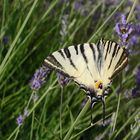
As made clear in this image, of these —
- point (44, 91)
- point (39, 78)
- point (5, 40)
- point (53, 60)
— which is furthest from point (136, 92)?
point (5, 40)

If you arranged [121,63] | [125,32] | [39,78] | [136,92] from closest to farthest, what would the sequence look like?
1. [121,63]
2. [125,32]
3. [39,78]
4. [136,92]

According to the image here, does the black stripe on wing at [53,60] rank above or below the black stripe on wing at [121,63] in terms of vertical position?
above

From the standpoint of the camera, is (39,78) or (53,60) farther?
(39,78)

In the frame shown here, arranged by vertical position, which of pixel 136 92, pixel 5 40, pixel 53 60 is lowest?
pixel 136 92

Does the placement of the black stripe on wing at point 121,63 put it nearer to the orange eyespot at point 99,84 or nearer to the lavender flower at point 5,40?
the orange eyespot at point 99,84

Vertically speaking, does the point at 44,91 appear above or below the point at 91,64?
above

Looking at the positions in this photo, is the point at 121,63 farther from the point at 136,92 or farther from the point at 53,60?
the point at 136,92

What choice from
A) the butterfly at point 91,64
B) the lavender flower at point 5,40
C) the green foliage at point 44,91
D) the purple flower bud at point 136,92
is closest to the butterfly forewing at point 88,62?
the butterfly at point 91,64

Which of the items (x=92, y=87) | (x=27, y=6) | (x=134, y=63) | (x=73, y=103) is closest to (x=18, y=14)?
(x=27, y=6)
